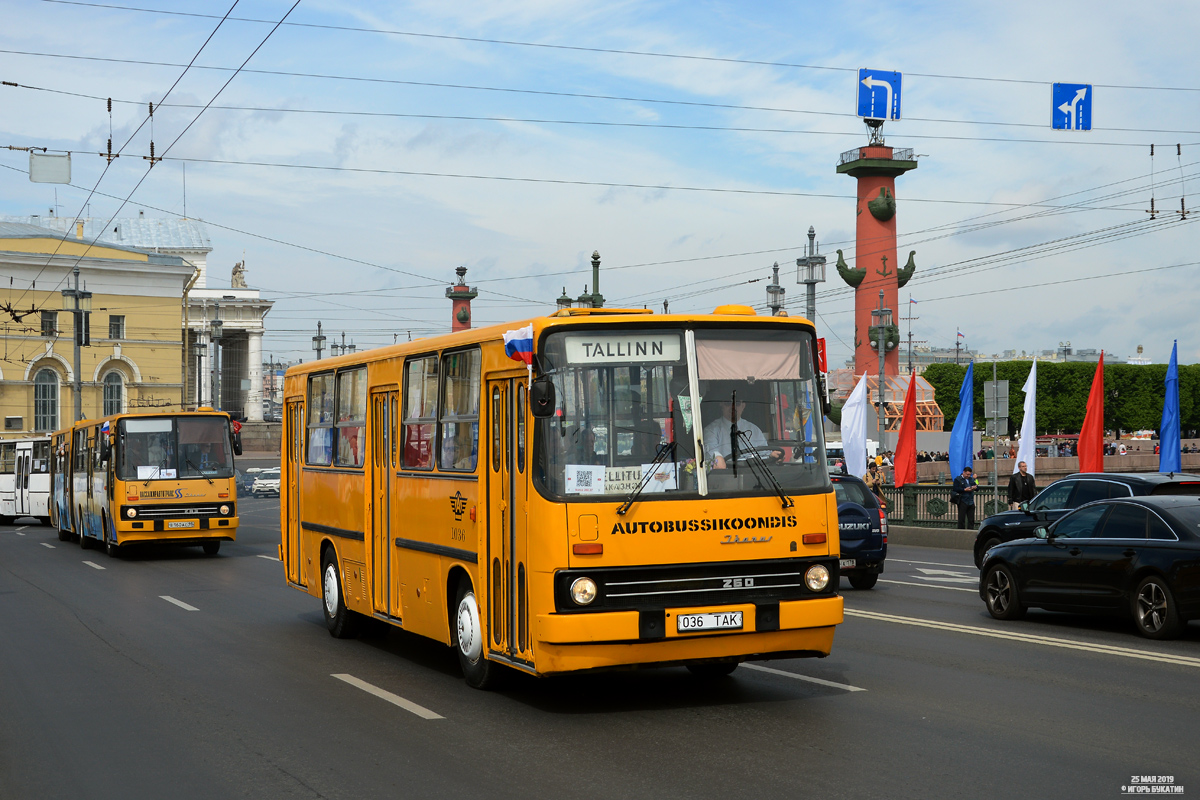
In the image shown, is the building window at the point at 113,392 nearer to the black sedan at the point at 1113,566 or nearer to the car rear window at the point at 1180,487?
the car rear window at the point at 1180,487

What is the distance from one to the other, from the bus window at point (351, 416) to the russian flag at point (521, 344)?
3866mm

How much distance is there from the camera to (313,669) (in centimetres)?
1134

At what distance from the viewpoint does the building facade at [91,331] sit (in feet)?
272

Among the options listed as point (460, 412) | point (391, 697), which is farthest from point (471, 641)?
point (460, 412)

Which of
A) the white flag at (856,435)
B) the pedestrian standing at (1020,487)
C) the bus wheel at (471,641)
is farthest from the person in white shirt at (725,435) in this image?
the white flag at (856,435)

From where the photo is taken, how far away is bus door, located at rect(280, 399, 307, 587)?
14.9 m

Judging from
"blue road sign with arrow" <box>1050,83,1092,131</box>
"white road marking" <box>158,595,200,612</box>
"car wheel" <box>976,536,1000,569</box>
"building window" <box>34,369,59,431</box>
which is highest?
"blue road sign with arrow" <box>1050,83,1092,131</box>

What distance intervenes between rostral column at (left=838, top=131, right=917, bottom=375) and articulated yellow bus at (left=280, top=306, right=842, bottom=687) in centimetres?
6583

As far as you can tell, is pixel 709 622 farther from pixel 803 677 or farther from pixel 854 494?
pixel 854 494

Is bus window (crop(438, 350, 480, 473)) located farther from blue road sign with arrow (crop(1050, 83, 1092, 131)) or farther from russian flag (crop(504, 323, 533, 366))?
blue road sign with arrow (crop(1050, 83, 1092, 131))

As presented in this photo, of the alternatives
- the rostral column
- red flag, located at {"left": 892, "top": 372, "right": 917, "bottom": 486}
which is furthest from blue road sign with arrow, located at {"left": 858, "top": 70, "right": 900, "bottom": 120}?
red flag, located at {"left": 892, "top": 372, "right": 917, "bottom": 486}

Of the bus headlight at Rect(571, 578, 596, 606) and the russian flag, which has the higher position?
the russian flag

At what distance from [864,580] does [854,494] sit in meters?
1.23

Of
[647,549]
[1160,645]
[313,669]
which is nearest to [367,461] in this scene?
[313,669]
